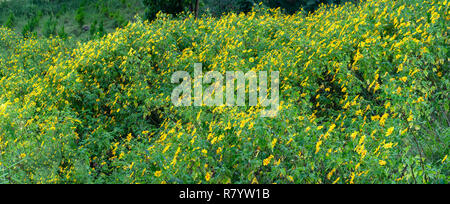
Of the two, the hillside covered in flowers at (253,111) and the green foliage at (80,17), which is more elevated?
the green foliage at (80,17)

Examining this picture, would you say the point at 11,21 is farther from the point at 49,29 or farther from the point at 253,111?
the point at 253,111

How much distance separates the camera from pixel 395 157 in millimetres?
3236

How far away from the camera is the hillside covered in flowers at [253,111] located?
3109mm

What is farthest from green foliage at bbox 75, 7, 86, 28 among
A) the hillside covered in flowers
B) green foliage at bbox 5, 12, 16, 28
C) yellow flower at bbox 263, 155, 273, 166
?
yellow flower at bbox 263, 155, 273, 166

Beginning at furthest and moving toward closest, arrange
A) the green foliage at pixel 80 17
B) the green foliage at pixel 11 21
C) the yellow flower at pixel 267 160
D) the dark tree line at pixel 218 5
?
1. the green foliage at pixel 80 17
2. the green foliage at pixel 11 21
3. the dark tree line at pixel 218 5
4. the yellow flower at pixel 267 160

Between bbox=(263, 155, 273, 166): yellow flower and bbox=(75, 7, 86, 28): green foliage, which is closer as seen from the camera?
bbox=(263, 155, 273, 166): yellow flower

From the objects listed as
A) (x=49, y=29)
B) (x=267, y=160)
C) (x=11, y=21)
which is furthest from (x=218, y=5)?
(x=267, y=160)

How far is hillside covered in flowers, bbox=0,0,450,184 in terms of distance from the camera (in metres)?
3.11

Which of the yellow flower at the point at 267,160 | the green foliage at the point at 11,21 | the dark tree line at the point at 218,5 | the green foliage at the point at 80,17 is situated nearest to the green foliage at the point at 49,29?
the green foliage at the point at 80,17

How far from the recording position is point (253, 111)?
12.5 feet

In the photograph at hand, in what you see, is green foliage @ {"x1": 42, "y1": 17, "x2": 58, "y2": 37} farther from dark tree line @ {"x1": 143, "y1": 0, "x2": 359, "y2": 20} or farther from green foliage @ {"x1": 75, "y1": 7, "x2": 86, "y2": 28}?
dark tree line @ {"x1": 143, "y1": 0, "x2": 359, "y2": 20}

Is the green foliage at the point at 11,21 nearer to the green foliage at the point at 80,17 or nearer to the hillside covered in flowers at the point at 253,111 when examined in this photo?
the green foliage at the point at 80,17

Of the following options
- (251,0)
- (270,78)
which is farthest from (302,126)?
(251,0)

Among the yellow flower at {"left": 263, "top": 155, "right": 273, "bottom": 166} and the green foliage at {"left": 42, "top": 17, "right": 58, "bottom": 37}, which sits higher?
the green foliage at {"left": 42, "top": 17, "right": 58, "bottom": 37}
